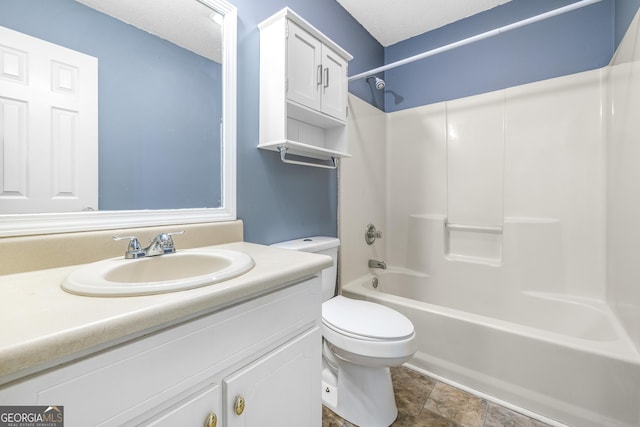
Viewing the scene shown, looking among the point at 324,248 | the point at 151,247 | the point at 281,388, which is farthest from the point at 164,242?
the point at 324,248

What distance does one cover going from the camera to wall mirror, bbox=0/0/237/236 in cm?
79

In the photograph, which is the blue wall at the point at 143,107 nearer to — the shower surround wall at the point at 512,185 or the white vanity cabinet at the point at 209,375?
the white vanity cabinet at the point at 209,375

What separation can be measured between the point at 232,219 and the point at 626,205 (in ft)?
6.28

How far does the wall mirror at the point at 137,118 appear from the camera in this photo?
79 centimetres

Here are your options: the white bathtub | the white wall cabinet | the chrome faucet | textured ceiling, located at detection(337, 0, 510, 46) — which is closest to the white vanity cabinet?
the chrome faucet

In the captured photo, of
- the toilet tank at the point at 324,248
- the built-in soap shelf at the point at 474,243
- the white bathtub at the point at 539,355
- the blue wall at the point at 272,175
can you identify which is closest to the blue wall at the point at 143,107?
the blue wall at the point at 272,175

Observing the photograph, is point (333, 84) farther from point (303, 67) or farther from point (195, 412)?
point (195, 412)

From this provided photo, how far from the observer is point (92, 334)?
0.43 meters

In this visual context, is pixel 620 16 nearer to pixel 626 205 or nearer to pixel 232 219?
pixel 626 205

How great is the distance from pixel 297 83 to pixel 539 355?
1725mm

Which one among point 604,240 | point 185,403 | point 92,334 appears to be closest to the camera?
point 92,334

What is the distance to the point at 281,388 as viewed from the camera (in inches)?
30.5

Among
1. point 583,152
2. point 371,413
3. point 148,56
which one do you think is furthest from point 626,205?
point 148,56

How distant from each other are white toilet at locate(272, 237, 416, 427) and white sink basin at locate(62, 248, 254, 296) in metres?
0.50
